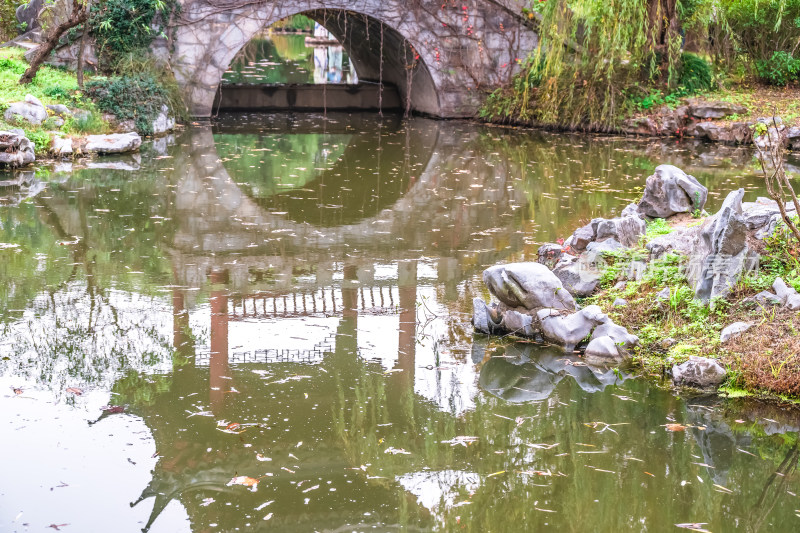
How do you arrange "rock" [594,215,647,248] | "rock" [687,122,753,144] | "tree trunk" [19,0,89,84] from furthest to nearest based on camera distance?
"rock" [687,122,753,144]
"tree trunk" [19,0,89,84]
"rock" [594,215,647,248]

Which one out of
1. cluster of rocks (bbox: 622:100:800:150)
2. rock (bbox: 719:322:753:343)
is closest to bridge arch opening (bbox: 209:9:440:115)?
cluster of rocks (bbox: 622:100:800:150)

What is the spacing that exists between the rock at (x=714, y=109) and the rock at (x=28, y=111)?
36.1 ft

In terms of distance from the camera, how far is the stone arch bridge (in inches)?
631

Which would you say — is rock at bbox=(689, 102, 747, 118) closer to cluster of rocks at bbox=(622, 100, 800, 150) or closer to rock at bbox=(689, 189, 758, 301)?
cluster of rocks at bbox=(622, 100, 800, 150)

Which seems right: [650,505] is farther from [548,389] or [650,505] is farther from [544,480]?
[548,389]

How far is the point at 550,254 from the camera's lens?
7.30 meters

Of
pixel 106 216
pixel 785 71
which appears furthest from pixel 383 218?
pixel 785 71

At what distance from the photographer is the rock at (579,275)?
21.2 feet

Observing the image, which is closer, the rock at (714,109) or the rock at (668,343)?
the rock at (668,343)

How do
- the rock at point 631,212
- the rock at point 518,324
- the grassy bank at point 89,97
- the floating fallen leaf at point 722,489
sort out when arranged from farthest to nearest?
1. the grassy bank at point 89,97
2. the rock at point 631,212
3. the rock at point 518,324
4. the floating fallen leaf at point 722,489

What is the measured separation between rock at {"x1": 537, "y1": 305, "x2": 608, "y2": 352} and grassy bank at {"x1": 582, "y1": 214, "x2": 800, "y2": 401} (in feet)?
0.87

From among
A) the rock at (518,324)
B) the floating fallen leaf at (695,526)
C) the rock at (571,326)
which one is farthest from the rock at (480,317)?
the floating fallen leaf at (695,526)

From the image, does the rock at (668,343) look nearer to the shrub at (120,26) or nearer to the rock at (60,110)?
the rock at (60,110)

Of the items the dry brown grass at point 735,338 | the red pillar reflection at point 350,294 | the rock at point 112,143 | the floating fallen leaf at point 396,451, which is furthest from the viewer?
the rock at point 112,143
